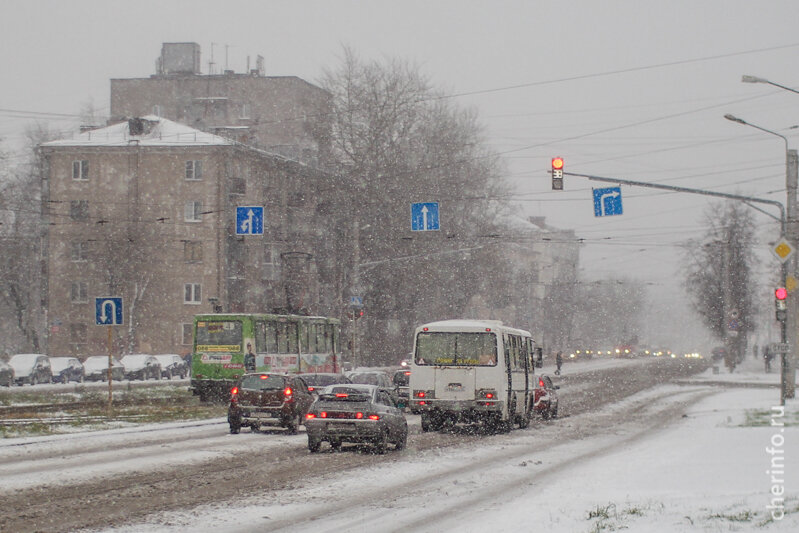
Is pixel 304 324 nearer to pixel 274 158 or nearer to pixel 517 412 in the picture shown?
pixel 517 412

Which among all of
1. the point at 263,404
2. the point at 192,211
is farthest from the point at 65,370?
the point at 263,404

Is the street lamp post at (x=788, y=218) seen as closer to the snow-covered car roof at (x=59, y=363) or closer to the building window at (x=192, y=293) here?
the snow-covered car roof at (x=59, y=363)

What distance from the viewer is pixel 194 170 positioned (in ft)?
230

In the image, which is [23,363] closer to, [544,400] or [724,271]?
[544,400]

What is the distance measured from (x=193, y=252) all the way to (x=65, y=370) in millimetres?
16107

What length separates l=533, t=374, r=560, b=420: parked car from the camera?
3331 centimetres

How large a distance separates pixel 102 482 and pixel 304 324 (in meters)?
29.0

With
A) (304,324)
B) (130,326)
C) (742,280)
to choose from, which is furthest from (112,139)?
(742,280)

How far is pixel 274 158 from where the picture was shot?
238 ft

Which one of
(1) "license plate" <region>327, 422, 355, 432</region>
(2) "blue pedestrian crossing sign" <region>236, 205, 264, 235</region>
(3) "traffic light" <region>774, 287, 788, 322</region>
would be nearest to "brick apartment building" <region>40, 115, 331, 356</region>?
(2) "blue pedestrian crossing sign" <region>236, 205, 264, 235</region>

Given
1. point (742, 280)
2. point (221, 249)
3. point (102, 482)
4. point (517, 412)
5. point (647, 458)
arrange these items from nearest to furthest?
point (102, 482) → point (647, 458) → point (517, 412) → point (221, 249) → point (742, 280)

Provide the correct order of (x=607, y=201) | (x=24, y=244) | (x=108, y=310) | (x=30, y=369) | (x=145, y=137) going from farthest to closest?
(x=24, y=244), (x=145, y=137), (x=30, y=369), (x=607, y=201), (x=108, y=310)

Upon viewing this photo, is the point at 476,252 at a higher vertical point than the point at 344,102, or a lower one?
lower

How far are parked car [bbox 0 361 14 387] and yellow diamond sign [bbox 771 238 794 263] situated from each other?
114 ft
